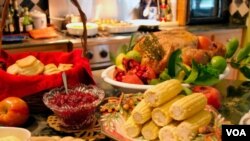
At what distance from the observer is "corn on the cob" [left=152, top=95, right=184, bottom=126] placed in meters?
0.81

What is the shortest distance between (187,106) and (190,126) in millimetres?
51

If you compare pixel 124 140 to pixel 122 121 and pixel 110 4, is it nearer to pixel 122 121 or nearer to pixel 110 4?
pixel 122 121

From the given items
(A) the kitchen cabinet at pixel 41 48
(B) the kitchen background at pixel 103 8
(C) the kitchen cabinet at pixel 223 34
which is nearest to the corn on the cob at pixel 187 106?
(A) the kitchen cabinet at pixel 41 48

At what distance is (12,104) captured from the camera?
95cm

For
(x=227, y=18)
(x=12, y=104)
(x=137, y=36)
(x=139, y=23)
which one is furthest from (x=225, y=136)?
(x=227, y=18)

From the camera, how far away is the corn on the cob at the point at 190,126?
78 centimetres

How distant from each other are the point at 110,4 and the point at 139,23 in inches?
14.5

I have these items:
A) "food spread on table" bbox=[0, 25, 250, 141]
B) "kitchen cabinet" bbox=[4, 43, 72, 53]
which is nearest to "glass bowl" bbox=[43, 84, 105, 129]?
"food spread on table" bbox=[0, 25, 250, 141]

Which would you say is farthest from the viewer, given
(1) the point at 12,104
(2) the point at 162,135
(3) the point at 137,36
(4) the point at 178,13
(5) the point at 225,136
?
(4) the point at 178,13

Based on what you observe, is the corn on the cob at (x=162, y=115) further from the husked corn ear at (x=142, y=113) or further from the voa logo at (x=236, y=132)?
the voa logo at (x=236, y=132)

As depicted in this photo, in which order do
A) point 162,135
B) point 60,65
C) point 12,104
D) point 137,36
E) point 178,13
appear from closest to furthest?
point 162,135
point 12,104
point 60,65
point 137,36
point 178,13

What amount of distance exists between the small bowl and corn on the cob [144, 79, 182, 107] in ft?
1.06

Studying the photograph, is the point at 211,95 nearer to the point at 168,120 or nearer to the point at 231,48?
the point at 168,120

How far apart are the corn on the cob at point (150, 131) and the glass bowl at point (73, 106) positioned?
0.19 m
